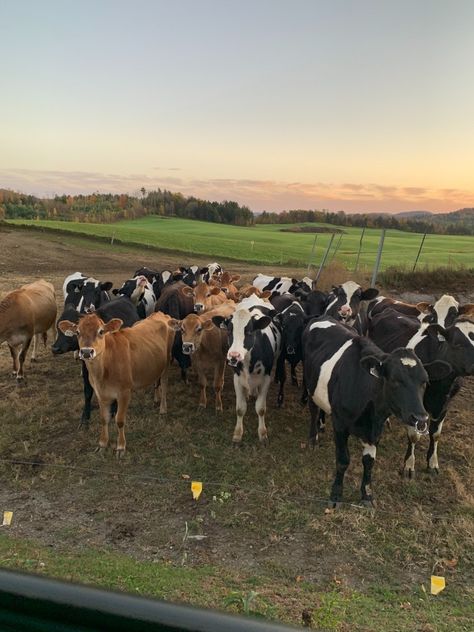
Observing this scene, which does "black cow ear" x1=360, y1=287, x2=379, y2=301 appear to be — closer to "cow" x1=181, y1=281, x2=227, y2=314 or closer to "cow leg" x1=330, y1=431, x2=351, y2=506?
"cow" x1=181, y1=281, x2=227, y2=314

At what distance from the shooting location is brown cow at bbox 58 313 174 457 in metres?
5.97

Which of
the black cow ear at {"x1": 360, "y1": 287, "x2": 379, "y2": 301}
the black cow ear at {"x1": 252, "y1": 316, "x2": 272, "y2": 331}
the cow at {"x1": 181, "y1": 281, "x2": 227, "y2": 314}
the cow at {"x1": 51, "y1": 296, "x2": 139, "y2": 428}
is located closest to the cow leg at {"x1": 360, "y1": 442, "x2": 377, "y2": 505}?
the black cow ear at {"x1": 252, "y1": 316, "x2": 272, "y2": 331}

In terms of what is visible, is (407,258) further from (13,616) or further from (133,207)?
(133,207)

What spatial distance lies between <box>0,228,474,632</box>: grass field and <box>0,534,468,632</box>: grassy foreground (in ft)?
0.05

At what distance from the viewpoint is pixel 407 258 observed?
1233 inches

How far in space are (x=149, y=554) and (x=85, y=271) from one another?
836 inches

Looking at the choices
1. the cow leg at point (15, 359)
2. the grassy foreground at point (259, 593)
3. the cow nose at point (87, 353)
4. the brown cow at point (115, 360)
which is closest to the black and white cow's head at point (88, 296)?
the cow leg at point (15, 359)

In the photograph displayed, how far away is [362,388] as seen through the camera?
507 cm

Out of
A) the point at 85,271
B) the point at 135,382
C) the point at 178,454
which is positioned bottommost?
the point at 85,271

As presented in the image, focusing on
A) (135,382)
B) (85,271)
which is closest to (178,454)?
(135,382)

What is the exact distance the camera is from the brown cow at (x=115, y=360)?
597 centimetres

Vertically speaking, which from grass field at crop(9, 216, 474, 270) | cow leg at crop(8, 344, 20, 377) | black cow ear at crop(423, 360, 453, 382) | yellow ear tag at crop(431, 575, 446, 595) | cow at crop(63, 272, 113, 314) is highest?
black cow ear at crop(423, 360, 453, 382)

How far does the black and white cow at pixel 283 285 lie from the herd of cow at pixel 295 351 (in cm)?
132

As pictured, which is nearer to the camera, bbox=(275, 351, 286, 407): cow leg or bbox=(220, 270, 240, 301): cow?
bbox=(275, 351, 286, 407): cow leg
